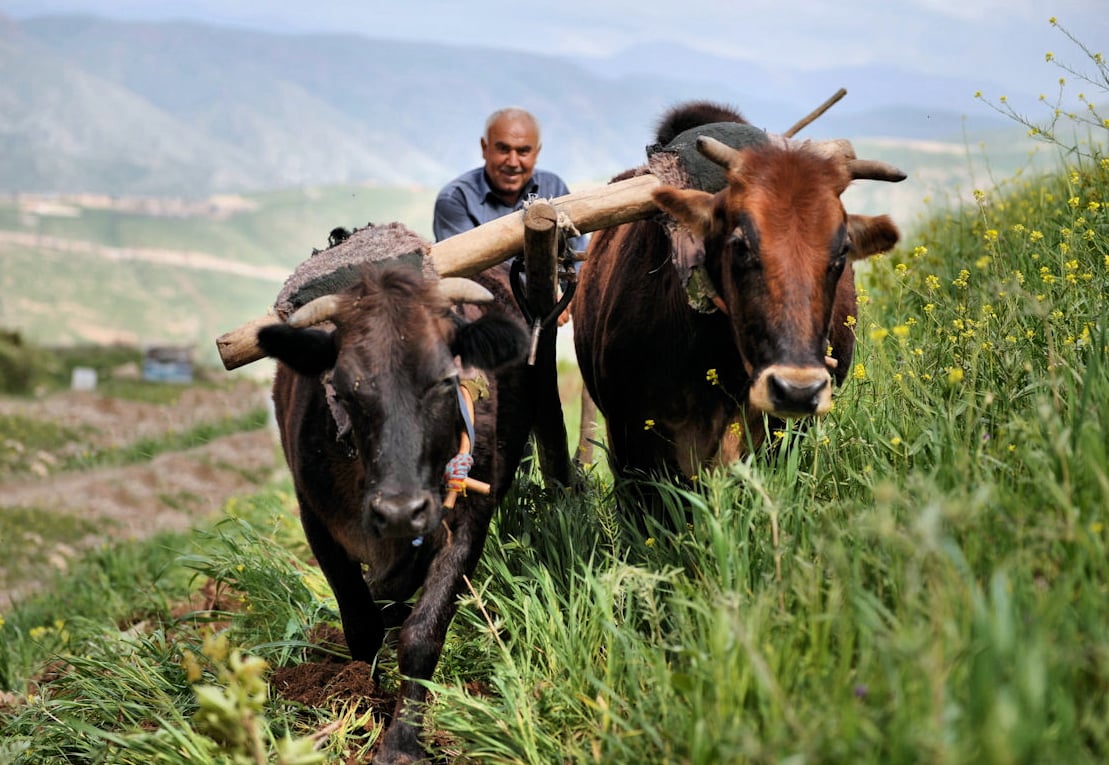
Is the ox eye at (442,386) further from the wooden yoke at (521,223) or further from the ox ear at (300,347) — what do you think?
the wooden yoke at (521,223)

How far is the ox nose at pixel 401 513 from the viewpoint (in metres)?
4.07

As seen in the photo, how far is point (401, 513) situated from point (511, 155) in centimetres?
377

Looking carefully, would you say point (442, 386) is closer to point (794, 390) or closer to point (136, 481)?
point (794, 390)

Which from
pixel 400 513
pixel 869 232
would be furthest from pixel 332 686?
pixel 869 232

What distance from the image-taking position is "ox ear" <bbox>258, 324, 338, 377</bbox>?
4.40 metres

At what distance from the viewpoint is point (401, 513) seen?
13.4 feet

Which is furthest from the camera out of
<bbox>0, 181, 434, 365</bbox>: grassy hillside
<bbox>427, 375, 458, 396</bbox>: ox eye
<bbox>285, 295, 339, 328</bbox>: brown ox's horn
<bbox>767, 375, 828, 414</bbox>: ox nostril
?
<bbox>0, 181, 434, 365</bbox>: grassy hillside

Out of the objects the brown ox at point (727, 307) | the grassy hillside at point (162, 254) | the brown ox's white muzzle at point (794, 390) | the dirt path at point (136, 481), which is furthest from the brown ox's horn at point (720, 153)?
the grassy hillside at point (162, 254)

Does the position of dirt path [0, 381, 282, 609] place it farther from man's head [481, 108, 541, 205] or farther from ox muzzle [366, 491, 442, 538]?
ox muzzle [366, 491, 442, 538]

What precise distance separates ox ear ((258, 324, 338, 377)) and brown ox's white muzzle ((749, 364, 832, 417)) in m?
1.74

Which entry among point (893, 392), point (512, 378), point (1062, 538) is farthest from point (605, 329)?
point (1062, 538)

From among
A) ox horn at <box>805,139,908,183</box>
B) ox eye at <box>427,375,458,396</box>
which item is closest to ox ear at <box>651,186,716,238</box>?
ox horn at <box>805,139,908,183</box>

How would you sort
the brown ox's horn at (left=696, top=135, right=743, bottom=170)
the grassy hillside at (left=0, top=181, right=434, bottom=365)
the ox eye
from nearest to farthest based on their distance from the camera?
1. the ox eye
2. the brown ox's horn at (left=696, top=135, right=743, bottom=170)
3. the grassy hillside at (left=0, top=181, right=434, bottom=365)

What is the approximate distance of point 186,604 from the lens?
7.41 meters
